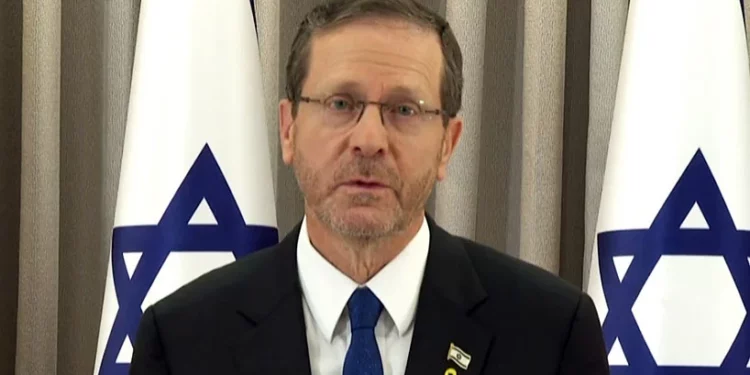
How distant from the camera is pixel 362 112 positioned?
1.38 m

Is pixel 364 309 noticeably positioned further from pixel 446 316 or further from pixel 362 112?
pixel 362 112

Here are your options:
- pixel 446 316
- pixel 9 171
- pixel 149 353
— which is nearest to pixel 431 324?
pixel 446 316

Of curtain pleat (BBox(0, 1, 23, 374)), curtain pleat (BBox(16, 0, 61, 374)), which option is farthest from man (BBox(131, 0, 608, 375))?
curtain pleat (BBox(0, 1, 23, 374))

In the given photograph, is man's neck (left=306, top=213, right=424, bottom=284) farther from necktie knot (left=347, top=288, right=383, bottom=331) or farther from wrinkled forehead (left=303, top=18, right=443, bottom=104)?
wrinkled forehead (left=303, top=18, right=443, bottom=104)

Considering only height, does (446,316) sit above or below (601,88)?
below

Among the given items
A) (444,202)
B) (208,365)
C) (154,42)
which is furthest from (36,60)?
(208,365)

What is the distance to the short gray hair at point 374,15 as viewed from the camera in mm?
1439

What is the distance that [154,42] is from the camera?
81.1 inches

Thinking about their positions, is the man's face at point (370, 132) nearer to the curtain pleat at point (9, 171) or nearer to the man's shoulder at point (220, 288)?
the man's shoulder at point (220, 288)

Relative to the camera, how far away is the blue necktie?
4.35 feet

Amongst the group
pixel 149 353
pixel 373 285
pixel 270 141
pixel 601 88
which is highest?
pixel 601 88

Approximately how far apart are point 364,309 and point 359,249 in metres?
0.08

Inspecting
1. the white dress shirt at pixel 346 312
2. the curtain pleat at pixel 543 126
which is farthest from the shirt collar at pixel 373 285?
the curtain pleat at pixel 543 126

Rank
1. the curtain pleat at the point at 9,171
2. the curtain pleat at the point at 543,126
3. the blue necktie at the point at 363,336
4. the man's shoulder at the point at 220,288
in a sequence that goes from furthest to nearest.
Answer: the curtain pleat at the point at 9,171 < the curtain pleat at the point at 543,126 < the man's shoulder at the point at 220,288 < the blue necktie at the point at 363,336
